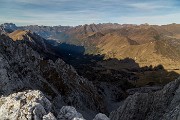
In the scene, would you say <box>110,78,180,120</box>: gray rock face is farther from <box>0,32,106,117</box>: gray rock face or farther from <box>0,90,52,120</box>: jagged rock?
<box>0,90,52,120</box>: jagged rock

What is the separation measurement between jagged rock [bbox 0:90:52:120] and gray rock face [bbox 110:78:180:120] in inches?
1884

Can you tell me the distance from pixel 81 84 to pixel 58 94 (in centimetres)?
4054

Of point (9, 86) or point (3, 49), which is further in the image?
point (3, 49)

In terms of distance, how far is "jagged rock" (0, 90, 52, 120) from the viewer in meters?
38.3

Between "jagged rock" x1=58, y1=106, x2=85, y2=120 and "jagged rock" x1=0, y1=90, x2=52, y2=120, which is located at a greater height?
"jagged rock" x1=0, y1=90, x2=52, y2=120

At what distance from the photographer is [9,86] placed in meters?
104

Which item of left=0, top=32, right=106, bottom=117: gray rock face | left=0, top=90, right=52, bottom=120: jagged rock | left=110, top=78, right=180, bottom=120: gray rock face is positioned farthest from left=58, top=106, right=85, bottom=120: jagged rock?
left=0, top=32, right=106, bottom=117: gray rock face

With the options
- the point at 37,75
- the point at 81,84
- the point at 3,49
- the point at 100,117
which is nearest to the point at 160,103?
the point at 100,117

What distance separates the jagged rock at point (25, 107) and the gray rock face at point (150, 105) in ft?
157

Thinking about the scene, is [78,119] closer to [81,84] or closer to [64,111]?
[64,111]

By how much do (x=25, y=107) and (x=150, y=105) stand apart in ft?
200

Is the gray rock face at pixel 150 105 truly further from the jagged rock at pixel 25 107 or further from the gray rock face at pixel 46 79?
the jagged rock at pixel 25 107

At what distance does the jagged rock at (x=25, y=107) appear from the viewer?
38.3 m

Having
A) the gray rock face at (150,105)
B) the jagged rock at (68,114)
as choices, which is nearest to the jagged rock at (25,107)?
the jagged rock at (68,114)
